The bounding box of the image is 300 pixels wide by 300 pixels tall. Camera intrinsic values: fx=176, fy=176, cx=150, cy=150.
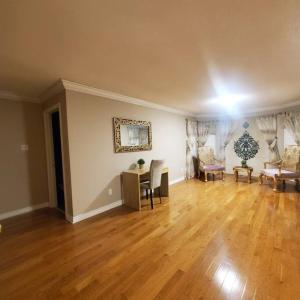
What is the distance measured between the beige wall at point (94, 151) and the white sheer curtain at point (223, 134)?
10.8 ft

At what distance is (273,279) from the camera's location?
1.62m

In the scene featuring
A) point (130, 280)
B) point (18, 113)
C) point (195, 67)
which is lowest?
point (130, 280)

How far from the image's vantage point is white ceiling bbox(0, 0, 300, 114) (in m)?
1.35

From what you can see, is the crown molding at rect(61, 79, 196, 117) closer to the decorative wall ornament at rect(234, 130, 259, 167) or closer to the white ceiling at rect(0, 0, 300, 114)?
the white ceiling at rect(0, 0, 300, 114)

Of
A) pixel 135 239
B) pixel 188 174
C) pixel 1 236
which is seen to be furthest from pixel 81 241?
pixel 188 174

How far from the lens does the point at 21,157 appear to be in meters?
3.48

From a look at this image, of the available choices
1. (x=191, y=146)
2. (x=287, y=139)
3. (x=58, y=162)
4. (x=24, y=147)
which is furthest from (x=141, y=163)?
(x=287, y=139)

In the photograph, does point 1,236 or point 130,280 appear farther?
point 1,236

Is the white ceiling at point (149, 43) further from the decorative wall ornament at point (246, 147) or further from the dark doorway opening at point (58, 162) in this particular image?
the decorative wall ornament at point (246, 147)

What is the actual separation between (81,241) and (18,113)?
108 inches

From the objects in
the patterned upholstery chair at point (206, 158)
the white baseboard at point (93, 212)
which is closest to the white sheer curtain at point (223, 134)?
the patterned upholstery chair at point (206, 158)

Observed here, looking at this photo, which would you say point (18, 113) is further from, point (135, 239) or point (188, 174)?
point (188, 174)

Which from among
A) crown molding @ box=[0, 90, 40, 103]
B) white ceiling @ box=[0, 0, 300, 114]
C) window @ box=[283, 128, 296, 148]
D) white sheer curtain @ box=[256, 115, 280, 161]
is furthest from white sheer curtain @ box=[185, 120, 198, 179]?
crown molding @ box=[0, 90, 40, 103]

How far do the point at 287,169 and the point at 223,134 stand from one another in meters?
2.15
